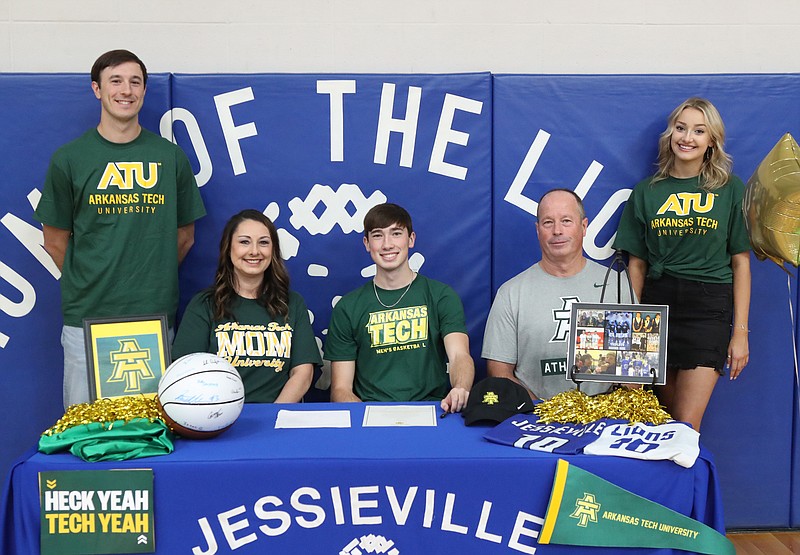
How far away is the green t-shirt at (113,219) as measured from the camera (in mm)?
3176

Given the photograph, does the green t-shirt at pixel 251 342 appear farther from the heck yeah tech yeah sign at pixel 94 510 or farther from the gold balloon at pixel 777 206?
the gold balloon at pixel 777 206

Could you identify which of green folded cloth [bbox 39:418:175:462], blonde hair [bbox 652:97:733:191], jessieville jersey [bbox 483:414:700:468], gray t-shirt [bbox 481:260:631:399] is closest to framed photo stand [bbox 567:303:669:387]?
jessieville jersey [bbox 483:414:700:468]

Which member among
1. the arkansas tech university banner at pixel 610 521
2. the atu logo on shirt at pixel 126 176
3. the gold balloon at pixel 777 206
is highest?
the atu logo on shirt at pixel 126 176

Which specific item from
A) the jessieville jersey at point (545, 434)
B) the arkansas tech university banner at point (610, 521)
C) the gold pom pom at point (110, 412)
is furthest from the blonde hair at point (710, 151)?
the gold pom pom at point (110, 412)

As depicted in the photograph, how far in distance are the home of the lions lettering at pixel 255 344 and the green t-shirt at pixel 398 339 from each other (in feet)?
0.77

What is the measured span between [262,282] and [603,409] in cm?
135

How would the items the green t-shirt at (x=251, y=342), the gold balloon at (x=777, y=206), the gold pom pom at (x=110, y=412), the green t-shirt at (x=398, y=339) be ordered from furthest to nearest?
1. the green t-shirt at (x=398, y=339)
2. the green t-shirt at (x=251, y=342)
3. the gold balloon at (x=777, y=206)
4. the gold pom pom at (x=110, y=412)

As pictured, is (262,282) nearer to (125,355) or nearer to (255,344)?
(255,344)

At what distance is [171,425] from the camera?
7.36ft

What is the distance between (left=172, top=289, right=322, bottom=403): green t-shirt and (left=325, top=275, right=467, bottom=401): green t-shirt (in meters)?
0.20

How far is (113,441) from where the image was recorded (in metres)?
2.14

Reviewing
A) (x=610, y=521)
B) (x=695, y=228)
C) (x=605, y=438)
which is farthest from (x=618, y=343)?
(x=695, y=228)

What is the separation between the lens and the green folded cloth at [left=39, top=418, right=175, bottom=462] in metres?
2.12
